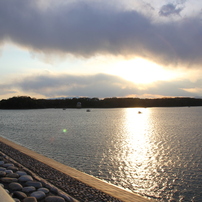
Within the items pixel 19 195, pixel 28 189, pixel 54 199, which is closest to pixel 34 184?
pixel 28 189

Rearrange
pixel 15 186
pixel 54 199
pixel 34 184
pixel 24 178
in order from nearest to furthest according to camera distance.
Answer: pixel 54 199 < pixel 15 186 < pixel 34 184 < pixel 24 178

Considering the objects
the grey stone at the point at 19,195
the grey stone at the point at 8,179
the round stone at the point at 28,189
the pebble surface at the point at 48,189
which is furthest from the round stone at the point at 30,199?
the grey stone at the point at 8,179

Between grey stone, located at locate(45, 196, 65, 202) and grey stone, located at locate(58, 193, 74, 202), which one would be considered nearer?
grey stone, located at locate(45, 196, 65, 202)

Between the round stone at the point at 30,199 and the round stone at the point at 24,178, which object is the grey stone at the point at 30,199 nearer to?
the round stone at the point at 30,199

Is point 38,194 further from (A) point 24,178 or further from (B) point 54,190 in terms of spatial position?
(A) point 24,178

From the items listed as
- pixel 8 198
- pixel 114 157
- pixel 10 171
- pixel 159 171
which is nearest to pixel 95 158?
pixel 114 157

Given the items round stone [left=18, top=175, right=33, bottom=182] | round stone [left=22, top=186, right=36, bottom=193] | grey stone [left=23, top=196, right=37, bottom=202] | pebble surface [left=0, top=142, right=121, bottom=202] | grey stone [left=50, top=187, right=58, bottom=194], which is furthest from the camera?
round stone [left=18, top=175, right=33, bottom=182]

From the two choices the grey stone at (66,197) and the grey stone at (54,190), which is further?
the grey stone at (54,190)

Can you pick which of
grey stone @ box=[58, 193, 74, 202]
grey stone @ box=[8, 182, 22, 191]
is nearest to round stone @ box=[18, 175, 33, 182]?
grey stone @ box=[8, 182, 22, 191]

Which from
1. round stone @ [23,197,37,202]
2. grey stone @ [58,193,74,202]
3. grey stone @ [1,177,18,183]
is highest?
grey stone @ [1,177,18,183]

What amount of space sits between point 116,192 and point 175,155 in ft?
38.4

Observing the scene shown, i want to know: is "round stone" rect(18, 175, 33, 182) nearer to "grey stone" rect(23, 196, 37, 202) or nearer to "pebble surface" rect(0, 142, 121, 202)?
"pebble surface" rect(0, 142, 121, 202)

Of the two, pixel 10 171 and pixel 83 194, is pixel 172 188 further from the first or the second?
pixel 10 171

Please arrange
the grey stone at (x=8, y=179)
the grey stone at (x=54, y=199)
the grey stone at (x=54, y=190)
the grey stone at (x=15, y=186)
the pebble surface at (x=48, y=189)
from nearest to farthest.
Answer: the grey stone at (x=54, y=199) < the pebble surface at (x=48, y=189) < the grey stone at (x=15, y=186) < the grey stone at (x=54, y=190) < the grey stone at (x=8, y=179)
